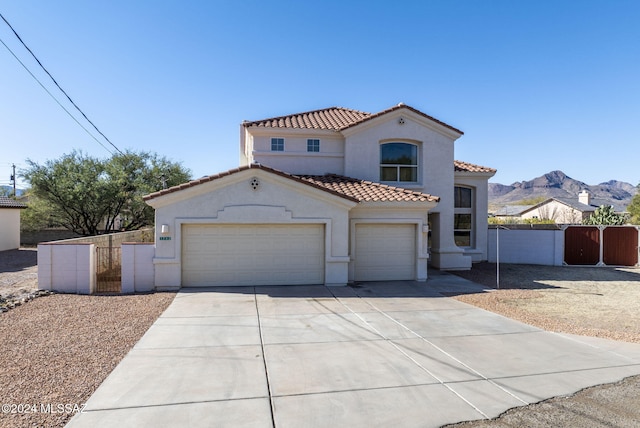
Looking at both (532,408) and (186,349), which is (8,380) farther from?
(532,408)

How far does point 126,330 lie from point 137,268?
14.4 feet

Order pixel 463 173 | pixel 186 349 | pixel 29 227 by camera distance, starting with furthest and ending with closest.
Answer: pixel 29 227, pixel 463 173, pixel 186 349

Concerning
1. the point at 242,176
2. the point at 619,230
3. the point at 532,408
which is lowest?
the point at 532,408

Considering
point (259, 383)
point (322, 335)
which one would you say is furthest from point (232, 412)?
point (322, 335)

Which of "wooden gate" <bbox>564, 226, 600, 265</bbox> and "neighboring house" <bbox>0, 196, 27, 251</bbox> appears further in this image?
"neighboring house" <bbox>0, 196, 27, 251</bbox>

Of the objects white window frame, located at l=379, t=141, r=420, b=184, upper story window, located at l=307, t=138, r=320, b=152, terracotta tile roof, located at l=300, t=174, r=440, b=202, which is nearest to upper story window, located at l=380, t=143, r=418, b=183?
white window frame, located at l=379, t=141, r=420, b=184

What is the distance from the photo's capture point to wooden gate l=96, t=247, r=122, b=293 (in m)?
11.6

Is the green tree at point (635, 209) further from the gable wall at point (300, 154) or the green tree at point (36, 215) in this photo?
the green tree at point (36, 215)

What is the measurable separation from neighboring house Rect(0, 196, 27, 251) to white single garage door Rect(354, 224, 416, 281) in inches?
915

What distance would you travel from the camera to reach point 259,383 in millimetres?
5324

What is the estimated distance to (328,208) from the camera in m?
12.6

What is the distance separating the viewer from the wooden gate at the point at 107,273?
38.1 ft

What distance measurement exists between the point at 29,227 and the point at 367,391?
3215 centimetres

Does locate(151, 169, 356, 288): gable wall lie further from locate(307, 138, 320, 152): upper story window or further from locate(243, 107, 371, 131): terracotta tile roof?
locate(243, 107, 371, 131): terracotta tile roof
